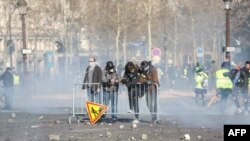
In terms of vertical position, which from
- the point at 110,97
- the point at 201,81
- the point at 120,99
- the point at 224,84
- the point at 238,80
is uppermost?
the point at 238,80

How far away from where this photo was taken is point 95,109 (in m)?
21.4

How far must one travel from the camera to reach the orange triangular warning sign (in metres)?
21.4

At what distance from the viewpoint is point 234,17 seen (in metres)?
59.8

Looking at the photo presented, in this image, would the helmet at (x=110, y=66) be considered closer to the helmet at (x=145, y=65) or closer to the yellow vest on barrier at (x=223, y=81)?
the helmet at (x=145, y=65)

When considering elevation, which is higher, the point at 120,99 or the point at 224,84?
the point at 224,84

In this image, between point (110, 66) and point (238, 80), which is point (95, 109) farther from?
point (238, 80)

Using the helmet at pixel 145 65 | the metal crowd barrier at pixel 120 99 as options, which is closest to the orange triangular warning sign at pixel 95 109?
the metal crowd barrier at pixel 120 99

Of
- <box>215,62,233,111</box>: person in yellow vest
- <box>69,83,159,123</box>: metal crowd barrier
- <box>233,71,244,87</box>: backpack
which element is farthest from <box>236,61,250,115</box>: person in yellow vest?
<box>69,83,159,123</box>: metal crowd barrier

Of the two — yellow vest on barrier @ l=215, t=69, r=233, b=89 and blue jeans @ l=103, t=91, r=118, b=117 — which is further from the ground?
yellow vest on barrier @ l=215, t=69, r=233, b=89

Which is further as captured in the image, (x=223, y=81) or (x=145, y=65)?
(x=223, y=81)

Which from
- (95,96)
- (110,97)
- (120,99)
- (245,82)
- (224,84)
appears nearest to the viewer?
(110,97)

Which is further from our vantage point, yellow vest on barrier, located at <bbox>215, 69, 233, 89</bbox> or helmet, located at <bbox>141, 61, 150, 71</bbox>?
yellow vest on barrier, located at <bbox>215, 69, 233, 89</bbox>

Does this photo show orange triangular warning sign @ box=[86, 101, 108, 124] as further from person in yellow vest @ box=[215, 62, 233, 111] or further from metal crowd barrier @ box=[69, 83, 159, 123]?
person in yellow vest @ box=[215, 62, 233, 111]

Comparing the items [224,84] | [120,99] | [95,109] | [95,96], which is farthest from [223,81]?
[95,109]
